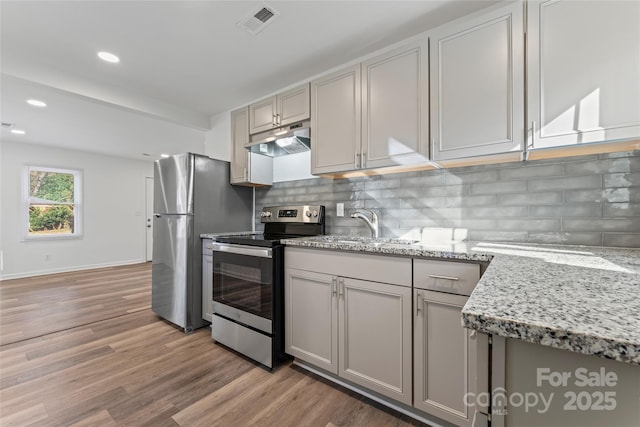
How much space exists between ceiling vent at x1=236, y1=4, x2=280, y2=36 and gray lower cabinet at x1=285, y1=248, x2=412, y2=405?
1.54m

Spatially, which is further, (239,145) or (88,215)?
(88,215)

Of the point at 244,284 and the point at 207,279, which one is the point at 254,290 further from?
the point at 207,279

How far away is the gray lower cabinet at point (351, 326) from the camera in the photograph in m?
1.49

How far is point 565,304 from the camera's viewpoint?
564 millimetres

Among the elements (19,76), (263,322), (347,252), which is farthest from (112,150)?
(347,252)

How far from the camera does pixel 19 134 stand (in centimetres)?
432

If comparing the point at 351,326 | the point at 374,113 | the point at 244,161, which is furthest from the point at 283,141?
the point at 351,326

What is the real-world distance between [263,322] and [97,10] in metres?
2.28

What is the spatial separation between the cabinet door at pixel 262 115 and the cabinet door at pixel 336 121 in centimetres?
46

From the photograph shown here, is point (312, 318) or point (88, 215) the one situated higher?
point (88, 215)

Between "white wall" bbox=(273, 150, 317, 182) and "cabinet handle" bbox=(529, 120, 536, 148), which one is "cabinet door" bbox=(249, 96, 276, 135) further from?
"cabinet handle" bbox=(529, 120, 536, 148)

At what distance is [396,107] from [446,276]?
1125mm

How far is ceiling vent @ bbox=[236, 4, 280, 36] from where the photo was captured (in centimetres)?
168

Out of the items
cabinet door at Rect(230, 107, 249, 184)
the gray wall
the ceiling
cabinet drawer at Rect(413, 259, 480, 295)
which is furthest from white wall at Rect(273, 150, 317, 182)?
cabinet drawer at Rect(413, 259, 480, 295)
